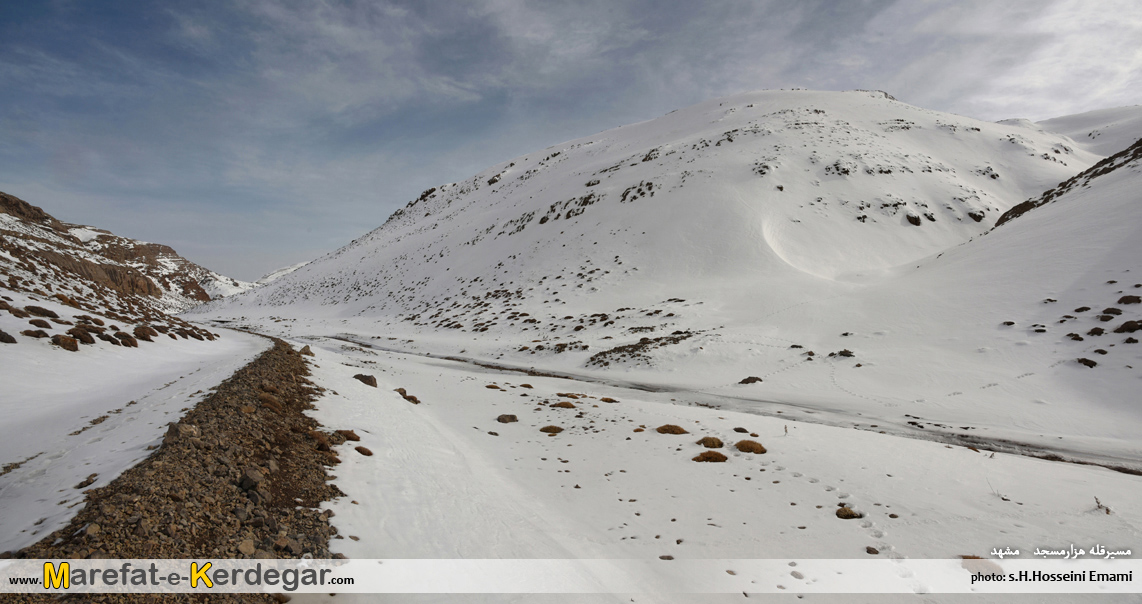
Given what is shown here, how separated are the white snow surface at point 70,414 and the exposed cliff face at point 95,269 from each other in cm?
830

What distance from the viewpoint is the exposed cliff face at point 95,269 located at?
20.9 m

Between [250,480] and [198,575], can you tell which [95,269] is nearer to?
[250,480]

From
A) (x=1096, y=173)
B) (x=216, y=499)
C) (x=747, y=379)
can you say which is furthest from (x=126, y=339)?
(x=1096, y=173)

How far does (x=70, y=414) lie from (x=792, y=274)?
3179 cm

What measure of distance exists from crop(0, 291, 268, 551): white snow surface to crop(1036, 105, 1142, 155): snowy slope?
289 feet

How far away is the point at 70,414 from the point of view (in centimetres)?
749

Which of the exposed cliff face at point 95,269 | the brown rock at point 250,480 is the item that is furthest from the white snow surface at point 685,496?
the exposed cliff face at point 95,269

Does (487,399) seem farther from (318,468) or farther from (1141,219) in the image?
(1141,219)

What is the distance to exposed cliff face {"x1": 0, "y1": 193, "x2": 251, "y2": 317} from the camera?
68.6 ft

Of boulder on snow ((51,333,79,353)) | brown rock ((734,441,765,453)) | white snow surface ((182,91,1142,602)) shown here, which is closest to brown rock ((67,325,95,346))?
boulder on snow ((51,333,79,353))

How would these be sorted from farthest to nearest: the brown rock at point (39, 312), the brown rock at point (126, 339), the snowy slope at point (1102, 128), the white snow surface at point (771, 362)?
1. the snowy slope at point (1102, 128)
2. the brown rock at point (126, 339)
3. the brown rock at point (39, 312)
4. the white snow surface at point (771, 362)

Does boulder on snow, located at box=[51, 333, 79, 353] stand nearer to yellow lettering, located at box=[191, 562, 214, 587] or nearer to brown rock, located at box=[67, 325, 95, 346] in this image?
brown rock, located at box=[67, 325, 95, 346]

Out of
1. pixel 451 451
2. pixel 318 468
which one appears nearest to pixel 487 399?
pixel 451 451

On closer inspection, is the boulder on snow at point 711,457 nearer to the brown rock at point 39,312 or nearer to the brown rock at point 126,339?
the brown rock at point 126,339
